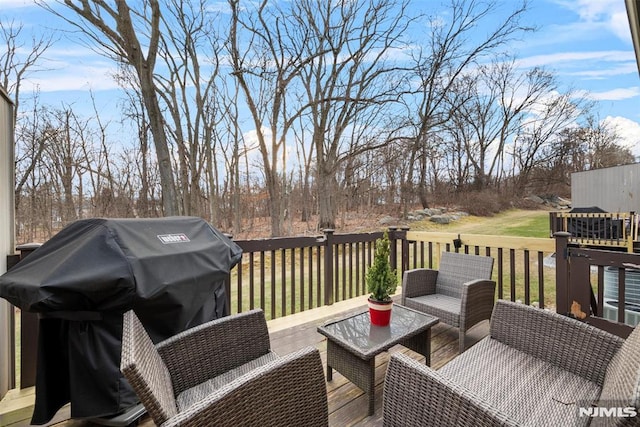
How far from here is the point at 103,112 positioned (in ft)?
25.4

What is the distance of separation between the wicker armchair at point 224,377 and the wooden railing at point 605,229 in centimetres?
835

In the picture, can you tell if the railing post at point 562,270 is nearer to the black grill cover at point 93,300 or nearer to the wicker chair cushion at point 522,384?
the wicker chair cushion at point 522,384

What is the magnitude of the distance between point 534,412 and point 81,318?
7.07 ft

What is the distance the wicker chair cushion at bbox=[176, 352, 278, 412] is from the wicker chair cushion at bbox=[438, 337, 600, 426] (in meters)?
0.99

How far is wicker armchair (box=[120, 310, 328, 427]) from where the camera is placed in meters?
0.90

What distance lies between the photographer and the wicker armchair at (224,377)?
35.6 inches

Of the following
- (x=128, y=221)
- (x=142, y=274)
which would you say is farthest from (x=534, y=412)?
(x=128, y=221)

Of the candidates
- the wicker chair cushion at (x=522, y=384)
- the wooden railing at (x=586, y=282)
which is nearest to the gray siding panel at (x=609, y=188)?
the wooden railing at (x=586, y=282)

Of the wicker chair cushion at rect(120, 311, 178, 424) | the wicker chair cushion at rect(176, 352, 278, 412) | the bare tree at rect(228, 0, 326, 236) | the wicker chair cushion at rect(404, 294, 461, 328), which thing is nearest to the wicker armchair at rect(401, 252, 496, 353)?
the wicker chair cushion at rect(404, 294, 461, 328)

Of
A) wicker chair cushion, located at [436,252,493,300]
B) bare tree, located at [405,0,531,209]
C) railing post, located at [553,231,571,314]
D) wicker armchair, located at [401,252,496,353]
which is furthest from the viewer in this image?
bare tree, located at [405,0,531,209]

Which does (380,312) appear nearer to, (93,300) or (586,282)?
(93,300)

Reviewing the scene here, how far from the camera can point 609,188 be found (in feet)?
36.4

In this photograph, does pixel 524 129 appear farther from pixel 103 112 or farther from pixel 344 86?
pixel 103 112

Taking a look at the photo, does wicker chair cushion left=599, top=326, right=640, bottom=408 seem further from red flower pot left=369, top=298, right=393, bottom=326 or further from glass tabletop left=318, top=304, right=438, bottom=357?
red flower pot left=369, top=298, right=393, bottom=326
